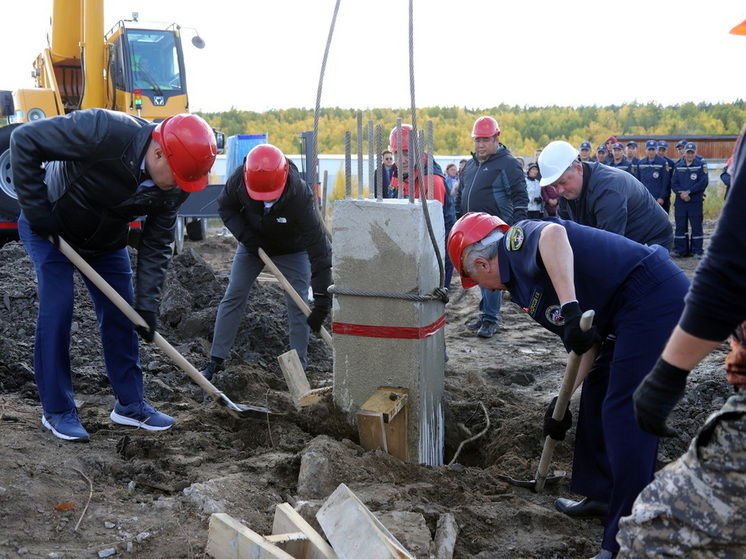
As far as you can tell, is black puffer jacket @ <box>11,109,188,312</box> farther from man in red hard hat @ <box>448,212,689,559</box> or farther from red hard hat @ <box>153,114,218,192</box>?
man in red hard hat @ <box>448,212,689,559</box>

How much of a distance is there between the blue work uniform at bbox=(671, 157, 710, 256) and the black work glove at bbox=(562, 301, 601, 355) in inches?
445

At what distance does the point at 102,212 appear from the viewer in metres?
4.10

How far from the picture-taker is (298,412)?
14.7 feet

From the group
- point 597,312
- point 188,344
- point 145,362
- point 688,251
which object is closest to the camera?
point 597,312

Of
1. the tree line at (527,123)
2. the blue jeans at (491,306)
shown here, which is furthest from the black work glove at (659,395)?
the tree line at (527,123)

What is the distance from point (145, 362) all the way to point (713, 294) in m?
5.09

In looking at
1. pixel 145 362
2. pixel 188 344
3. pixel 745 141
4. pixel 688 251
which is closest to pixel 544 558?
pixel 745 141

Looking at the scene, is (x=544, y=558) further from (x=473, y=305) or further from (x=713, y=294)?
(x=473, y=305)

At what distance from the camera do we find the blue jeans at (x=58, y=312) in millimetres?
4090

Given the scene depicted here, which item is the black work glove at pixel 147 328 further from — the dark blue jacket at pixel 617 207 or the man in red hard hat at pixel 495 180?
the man in red hard hat at pixel 495 180

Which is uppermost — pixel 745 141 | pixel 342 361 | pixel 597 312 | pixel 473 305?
pixel 745 141

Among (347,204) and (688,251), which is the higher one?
(347,204)

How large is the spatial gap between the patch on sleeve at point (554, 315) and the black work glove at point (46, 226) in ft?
8.27

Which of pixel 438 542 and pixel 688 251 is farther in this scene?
pixel 688 251
